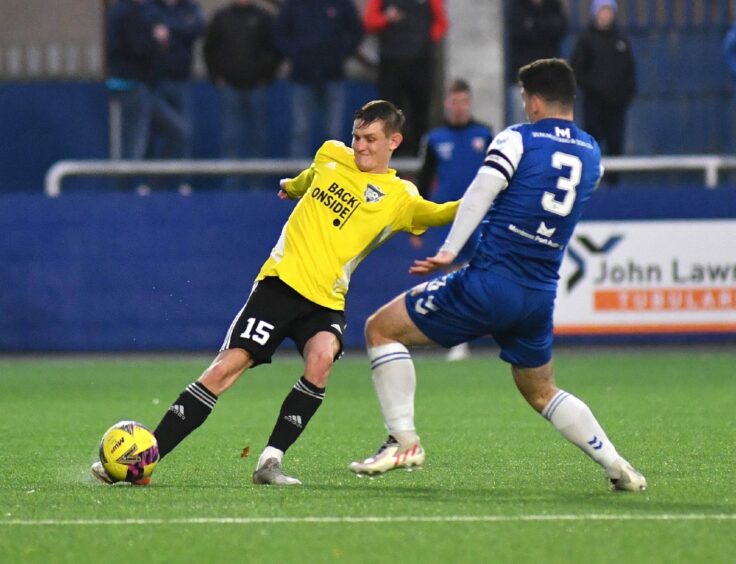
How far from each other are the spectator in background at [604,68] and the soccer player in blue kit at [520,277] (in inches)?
389

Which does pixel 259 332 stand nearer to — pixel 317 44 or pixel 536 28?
pixel 317 44

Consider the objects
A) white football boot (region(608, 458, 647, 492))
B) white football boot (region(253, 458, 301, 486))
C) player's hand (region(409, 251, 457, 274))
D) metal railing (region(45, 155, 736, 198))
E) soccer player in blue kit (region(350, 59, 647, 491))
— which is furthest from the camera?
metal railing (region(45, 155, 736, 198))

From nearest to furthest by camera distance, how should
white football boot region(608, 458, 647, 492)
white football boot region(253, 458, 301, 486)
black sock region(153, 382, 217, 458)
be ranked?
white football boot region(608, 458, 647, 492), white football boot region(253, 458, 301, 486), black sock region(153, 382, 217, 458)

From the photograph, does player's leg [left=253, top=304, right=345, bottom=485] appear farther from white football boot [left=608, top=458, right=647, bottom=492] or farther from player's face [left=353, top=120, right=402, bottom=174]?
white football boot [left=608, top=458, right=647, bottom=492]

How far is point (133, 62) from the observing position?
675 inches

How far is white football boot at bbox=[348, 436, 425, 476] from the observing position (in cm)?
723

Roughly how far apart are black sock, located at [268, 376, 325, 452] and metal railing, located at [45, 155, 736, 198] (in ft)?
30.1

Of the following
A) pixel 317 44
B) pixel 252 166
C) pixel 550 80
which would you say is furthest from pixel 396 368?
pixel 317 44

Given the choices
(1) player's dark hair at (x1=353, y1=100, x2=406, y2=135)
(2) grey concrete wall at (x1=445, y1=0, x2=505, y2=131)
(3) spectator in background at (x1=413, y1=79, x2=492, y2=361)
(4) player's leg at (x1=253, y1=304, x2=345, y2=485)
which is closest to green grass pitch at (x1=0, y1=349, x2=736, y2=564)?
(4) player's leg at (x1=253, y1=304, x2=345, y2=485)

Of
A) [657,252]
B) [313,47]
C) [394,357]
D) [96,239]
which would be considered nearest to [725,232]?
[657,252]

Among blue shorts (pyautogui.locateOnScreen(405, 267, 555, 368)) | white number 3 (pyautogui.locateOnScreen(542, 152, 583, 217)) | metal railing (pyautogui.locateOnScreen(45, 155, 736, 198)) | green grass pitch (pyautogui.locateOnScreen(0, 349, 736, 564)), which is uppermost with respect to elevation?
white number 3 (pyautogui.locateOnScreen(542, 152, 583, 217))

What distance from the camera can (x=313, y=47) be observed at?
1712 cm

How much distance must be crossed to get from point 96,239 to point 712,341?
644 cm

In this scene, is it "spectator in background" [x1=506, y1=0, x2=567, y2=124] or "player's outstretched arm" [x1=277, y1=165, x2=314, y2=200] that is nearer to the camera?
"player's outstretched arm" [x1=277, y1=165, x2=314, y2=200]
